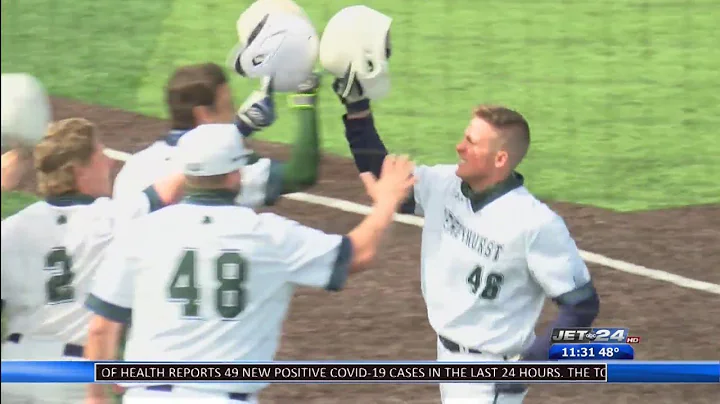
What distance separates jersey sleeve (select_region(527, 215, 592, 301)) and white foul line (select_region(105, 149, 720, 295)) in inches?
18.4

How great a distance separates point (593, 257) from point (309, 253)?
4.96ft

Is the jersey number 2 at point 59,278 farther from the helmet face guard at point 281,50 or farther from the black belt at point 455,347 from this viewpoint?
the black belt at point 455,347

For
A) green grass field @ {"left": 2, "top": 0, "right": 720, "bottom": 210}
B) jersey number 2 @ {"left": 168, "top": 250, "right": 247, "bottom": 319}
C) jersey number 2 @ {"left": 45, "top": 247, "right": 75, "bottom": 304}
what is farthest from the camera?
green grass field @ {"left": 2, "top": 0, "right": 720, "bottom": 210}

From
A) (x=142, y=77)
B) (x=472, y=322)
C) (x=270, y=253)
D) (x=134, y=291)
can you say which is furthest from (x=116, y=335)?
(x=142, y=77)

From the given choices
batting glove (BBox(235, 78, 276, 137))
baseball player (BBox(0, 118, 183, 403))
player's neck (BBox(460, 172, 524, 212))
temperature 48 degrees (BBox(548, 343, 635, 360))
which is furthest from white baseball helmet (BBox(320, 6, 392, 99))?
temperature 48 degrees (BBox(548, 343, 635, 360))

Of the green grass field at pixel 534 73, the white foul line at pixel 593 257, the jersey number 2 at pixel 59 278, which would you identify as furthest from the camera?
the green grass field at pixel 534 73

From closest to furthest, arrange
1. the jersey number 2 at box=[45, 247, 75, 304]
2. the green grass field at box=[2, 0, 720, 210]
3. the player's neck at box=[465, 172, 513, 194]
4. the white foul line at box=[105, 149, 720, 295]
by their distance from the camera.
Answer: the jersey number 2 at box=[45, 247, 75, 304] < the player's neck at box=[465, 172, 513, 194] < the white foul line at box=[105, 149, 720, 295] < the green grass field at box=[2, 0, 720, 210]

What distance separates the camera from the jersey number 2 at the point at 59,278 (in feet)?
11.0

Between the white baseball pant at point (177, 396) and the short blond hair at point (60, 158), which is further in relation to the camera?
the short blond hair at point (60, 158)

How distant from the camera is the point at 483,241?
3.43m

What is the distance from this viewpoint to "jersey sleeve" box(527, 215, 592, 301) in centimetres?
333

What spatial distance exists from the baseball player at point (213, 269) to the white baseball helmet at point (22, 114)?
1.33 ft

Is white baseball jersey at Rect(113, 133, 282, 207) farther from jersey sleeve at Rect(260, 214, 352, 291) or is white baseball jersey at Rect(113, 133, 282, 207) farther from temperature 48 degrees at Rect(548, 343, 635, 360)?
temperature 48 degrees at Rect(548, 343, 635, 360)

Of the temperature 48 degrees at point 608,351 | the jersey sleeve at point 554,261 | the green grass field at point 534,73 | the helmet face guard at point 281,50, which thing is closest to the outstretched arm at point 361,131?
the helmet face guard at point 281,50
